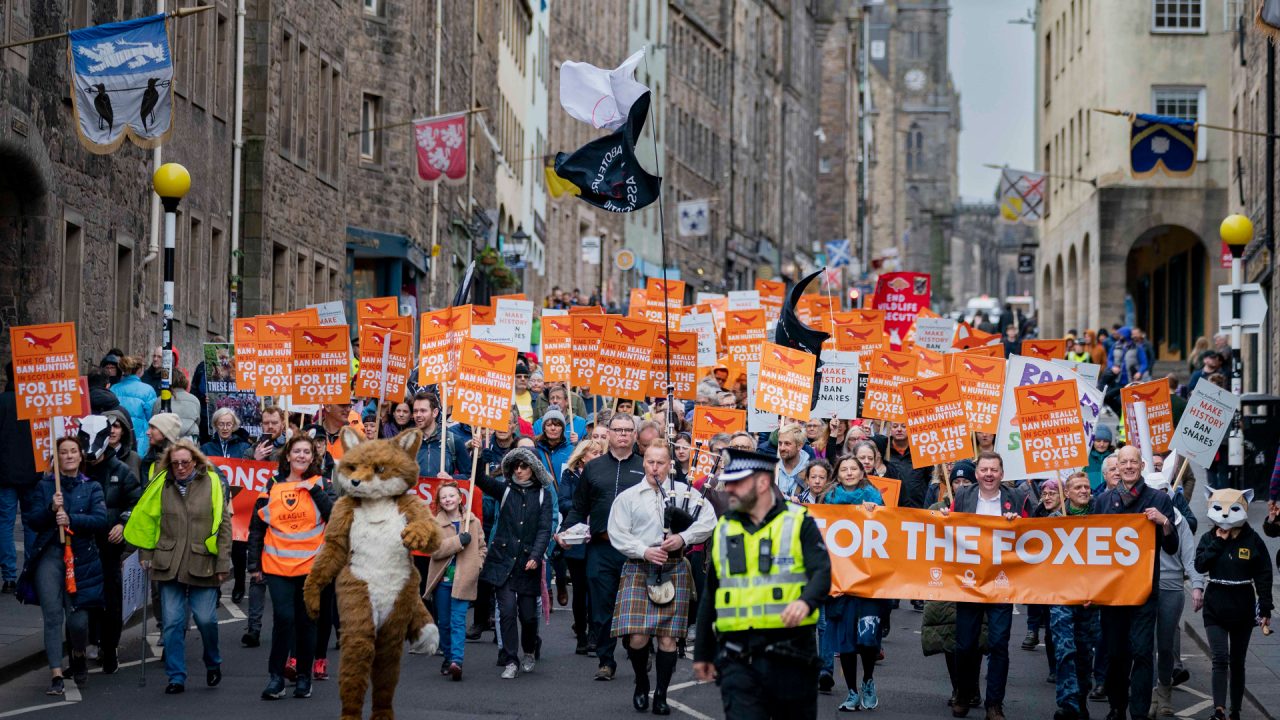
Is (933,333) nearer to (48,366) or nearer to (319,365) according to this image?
(319,365)

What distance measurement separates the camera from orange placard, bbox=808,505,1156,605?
44.2ft

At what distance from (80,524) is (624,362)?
28.1 feet

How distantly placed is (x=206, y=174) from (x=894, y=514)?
18210 millimetres

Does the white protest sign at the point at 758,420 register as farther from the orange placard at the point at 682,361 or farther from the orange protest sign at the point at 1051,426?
the orange protest sign at the point at 1051,426

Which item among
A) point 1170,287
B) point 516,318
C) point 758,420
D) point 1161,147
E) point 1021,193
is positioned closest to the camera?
point 758,420

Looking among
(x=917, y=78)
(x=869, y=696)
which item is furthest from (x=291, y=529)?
(x=917, y=78)

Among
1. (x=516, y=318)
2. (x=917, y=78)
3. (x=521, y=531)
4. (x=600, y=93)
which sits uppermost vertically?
(x=917, y=78)

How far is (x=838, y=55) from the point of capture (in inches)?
5187

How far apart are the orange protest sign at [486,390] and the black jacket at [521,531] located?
4.99 feet

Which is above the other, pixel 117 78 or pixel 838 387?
pixel 117 78

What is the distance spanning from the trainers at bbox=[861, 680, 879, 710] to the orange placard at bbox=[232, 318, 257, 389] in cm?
851

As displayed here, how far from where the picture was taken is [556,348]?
76.3 ft

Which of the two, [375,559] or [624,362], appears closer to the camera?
[375,559]

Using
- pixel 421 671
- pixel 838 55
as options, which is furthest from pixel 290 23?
pixel 838 55
